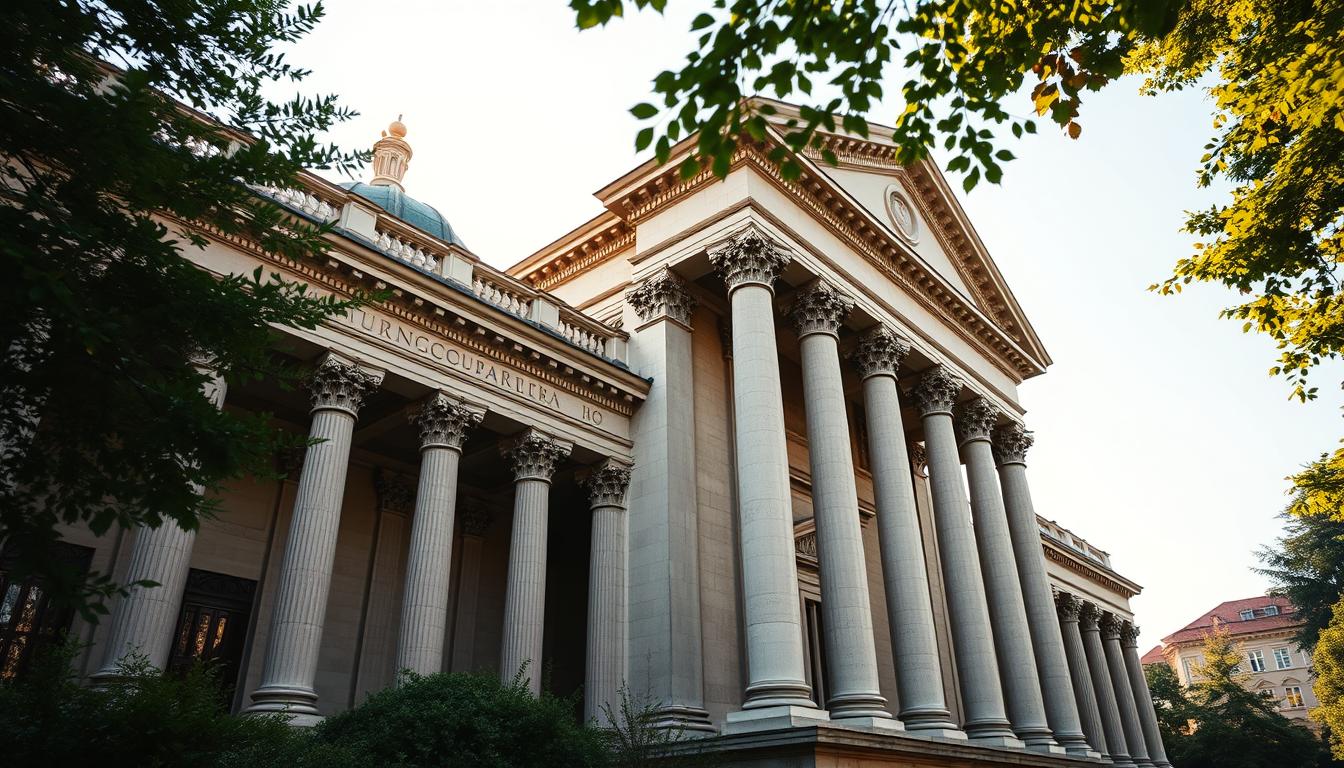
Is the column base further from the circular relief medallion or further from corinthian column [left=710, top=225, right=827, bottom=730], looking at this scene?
the circular relief medallion

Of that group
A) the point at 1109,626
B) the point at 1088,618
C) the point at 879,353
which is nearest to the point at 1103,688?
the point at 1088,618

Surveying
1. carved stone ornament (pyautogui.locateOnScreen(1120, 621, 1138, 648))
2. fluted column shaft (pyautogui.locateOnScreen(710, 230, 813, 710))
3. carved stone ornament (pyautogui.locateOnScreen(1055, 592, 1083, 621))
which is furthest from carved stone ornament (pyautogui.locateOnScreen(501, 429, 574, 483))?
carved stone ornament (pyautogui.locateOnScreen(1120, 621, 1138, 648))

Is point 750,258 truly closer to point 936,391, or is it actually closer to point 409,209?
point 936,391

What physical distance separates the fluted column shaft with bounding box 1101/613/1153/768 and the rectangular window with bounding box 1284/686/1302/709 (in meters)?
45.4

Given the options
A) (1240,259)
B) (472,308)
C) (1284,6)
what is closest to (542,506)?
(472,308)

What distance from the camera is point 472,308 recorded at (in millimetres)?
17688

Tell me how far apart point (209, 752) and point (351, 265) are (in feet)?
29.8

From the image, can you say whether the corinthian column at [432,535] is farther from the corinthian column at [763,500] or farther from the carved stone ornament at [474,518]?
the corinthian column at [763,500]

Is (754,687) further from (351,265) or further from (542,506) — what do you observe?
(351,265)

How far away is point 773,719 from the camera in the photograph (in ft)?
49.0

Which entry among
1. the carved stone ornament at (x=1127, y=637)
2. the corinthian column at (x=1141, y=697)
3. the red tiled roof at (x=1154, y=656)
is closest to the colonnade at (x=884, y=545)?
the corinthian column at (x=1141, y=697)

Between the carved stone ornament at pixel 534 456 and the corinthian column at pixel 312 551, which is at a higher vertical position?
the carved stone ornament at pixel 534 456

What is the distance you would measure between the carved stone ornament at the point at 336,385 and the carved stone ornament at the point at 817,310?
1016 cm

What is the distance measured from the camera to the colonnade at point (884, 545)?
16531mm
